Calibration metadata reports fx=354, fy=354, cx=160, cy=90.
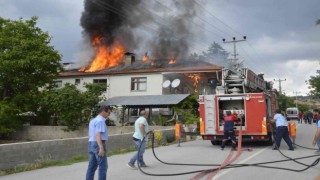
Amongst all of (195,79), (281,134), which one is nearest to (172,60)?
(195,79)

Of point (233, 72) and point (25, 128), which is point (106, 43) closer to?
point (25, 128)

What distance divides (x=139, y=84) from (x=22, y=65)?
10506 millimetres

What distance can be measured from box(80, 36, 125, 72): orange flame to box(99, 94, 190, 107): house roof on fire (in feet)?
36.6

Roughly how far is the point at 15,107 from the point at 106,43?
686 inches

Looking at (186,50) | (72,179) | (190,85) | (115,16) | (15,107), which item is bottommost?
(72,179)

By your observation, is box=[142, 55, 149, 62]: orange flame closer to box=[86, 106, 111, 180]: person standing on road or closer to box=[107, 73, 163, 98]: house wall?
box=[107, 73, 163, 98]: house wall

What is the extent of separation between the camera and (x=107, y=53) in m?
44.0

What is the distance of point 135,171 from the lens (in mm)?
8430

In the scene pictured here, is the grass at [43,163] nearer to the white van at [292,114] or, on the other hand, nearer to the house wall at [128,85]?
the house wall at [128,85]

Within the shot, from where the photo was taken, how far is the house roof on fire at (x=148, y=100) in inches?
1104

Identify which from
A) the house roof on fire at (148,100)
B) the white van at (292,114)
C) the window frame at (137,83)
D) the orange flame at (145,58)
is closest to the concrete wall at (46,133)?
Result: the house roof on fire at (148,100)

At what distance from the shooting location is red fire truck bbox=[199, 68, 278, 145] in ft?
43.6

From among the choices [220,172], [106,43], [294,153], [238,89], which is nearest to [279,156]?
[294,153]

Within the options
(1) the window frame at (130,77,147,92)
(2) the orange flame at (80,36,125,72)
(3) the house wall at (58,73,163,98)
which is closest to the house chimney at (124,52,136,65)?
(2) the orange flame at (80,36,125,72)
